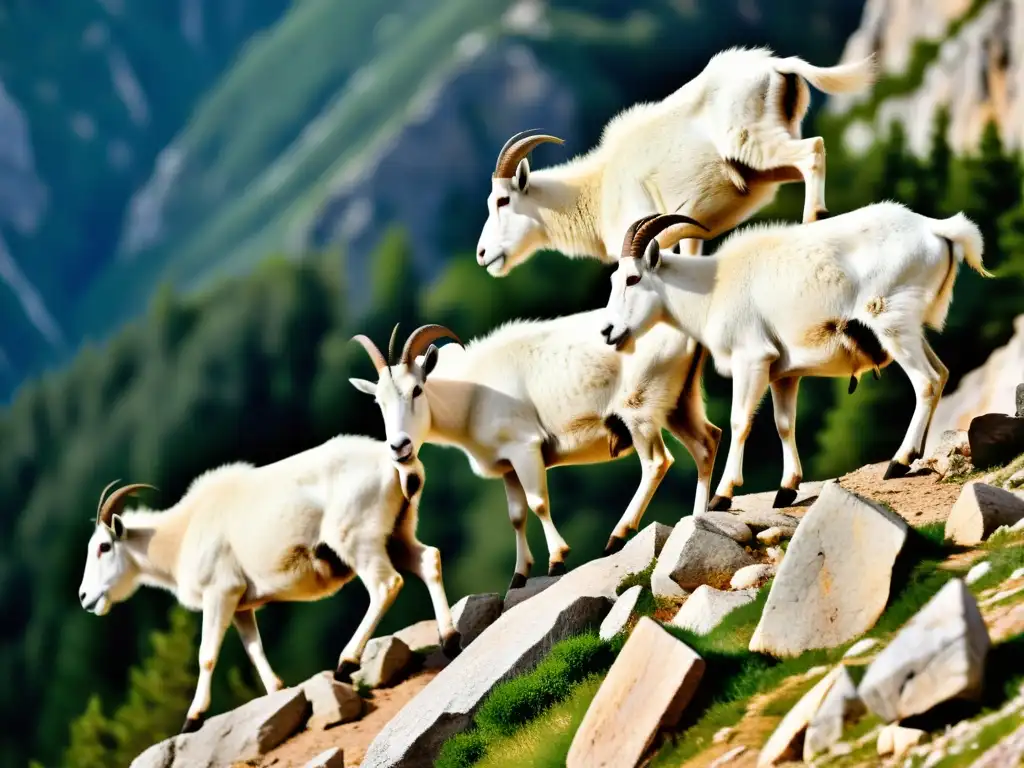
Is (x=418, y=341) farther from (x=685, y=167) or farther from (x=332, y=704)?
(x=332, y=704)

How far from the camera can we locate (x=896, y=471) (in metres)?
12.0

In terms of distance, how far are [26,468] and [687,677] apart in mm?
51104

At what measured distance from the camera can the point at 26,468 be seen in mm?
56062

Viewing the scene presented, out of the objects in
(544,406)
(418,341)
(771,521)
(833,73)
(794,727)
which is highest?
(833,73)

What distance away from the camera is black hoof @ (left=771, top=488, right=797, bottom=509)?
1210cm

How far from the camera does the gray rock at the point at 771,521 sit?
11.3 metres

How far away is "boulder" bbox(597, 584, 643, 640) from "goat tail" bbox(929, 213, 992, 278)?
3362 millimetres

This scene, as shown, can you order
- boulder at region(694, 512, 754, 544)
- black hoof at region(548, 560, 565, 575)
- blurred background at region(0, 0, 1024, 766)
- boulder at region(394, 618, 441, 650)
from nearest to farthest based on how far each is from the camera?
1. boulder at region(694, 512, 754, 544)
2. black hoof at region(548, 560, 565, 575)
3. boulder at region(394, 618, 441, 650)
4. blurred background at region(0, 0, 1024, 766)

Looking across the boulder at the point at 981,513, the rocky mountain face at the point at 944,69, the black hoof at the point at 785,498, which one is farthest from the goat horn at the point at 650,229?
the rocky mountain face at the point at 944,69

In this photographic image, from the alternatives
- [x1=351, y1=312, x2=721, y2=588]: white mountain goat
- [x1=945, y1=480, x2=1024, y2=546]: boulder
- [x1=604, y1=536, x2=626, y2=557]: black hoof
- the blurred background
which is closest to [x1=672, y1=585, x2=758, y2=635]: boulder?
[x1=945, y1=480, x2=1024, y2=546]: boulder

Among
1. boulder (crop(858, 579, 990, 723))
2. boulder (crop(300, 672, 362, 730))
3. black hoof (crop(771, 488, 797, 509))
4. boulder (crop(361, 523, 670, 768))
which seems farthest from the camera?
boulder (crop(300, 672, 362, 730))

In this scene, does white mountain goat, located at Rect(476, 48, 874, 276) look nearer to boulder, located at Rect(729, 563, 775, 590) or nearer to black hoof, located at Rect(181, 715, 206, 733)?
boulder, located at Rect(729, 563, 775, 590)

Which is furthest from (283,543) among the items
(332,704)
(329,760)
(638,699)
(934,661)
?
(934,661)

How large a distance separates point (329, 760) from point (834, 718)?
5432mm
